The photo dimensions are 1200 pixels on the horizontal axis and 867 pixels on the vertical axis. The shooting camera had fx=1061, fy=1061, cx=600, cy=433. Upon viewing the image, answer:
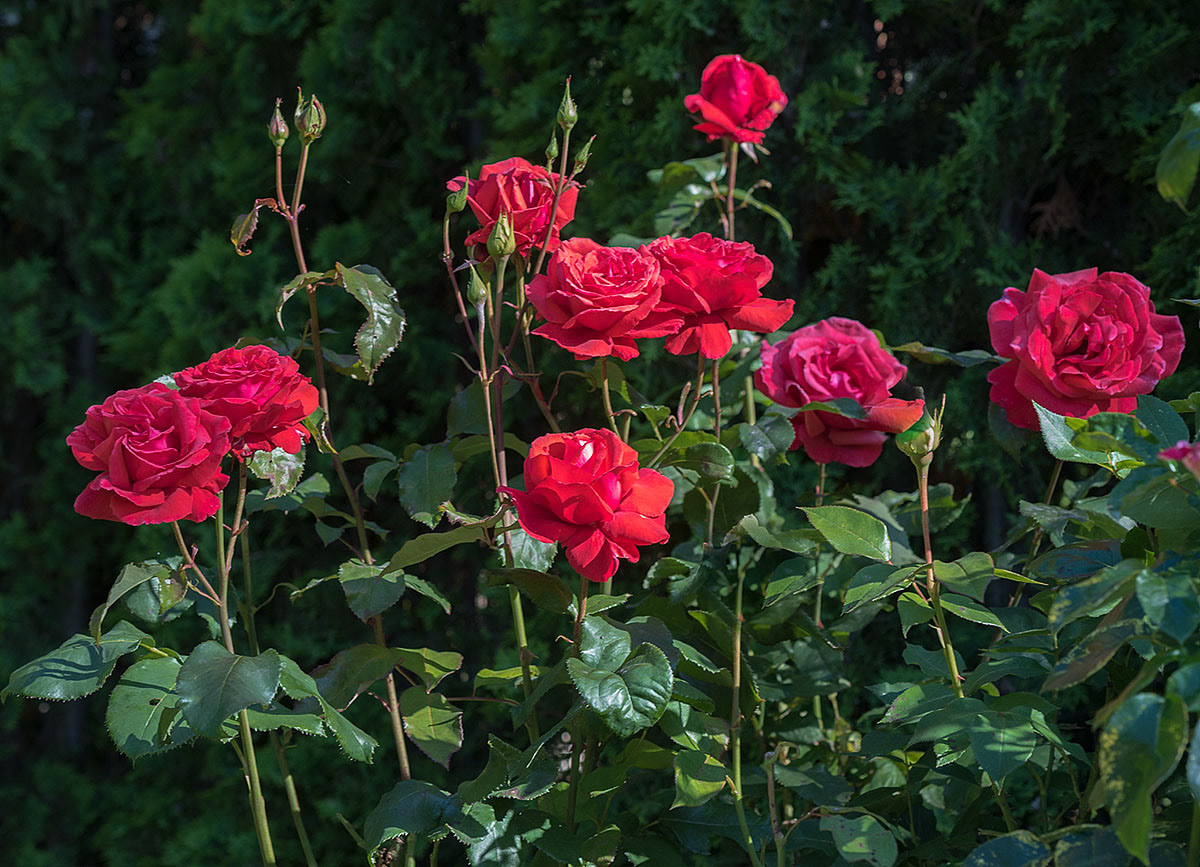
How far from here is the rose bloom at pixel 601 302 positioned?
2.82ft

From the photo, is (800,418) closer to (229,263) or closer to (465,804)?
(465,804)

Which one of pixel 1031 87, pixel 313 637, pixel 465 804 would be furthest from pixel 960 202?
pixel 313 637

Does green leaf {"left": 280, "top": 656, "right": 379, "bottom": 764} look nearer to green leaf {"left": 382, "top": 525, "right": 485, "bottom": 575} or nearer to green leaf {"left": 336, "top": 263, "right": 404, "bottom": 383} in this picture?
green leaf {"left": 382, "top": 525, "right": 485, "bottom": 575}

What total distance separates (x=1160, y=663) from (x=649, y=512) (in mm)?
349

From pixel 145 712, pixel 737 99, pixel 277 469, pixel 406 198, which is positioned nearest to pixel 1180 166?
pixel 737 99

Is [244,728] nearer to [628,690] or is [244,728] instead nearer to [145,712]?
[145,712]

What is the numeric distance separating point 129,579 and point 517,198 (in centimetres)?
47

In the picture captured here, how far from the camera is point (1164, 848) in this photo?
725 millimetres

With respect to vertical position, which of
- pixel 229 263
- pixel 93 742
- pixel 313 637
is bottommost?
pixel 93 742

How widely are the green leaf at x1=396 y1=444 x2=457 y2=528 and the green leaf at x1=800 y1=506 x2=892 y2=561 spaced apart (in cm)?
34

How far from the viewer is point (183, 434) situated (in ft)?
2.78

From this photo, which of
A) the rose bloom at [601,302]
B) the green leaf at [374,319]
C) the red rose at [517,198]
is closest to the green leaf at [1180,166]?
the rose bloom at [601,302]

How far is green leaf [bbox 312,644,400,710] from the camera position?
1.02 meters

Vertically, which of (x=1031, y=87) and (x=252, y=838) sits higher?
(x=1031, y=87)
